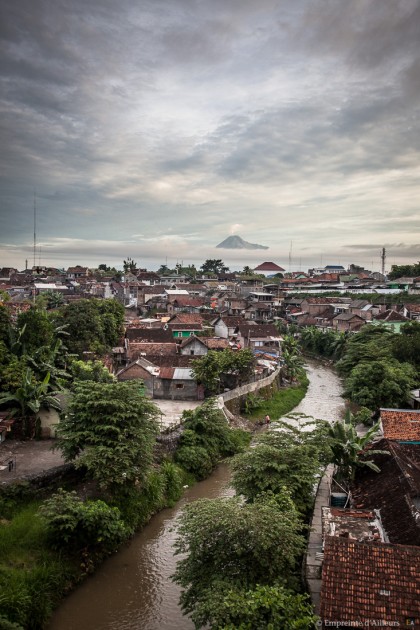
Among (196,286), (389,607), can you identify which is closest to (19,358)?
(389,607)

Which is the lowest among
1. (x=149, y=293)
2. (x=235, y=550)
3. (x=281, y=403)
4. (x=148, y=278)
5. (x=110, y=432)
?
(x=281, y=403)

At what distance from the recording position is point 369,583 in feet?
27.8

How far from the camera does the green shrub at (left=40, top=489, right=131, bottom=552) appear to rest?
42.6ft

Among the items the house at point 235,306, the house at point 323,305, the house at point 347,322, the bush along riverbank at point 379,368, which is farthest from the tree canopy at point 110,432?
the house at point 323,305

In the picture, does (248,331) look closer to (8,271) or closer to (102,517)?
(102,517)

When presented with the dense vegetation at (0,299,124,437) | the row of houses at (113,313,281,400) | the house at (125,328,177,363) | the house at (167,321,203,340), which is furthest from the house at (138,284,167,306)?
the dense vegetation at (0,299,124,437)

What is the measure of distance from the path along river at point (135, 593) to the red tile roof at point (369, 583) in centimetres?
460

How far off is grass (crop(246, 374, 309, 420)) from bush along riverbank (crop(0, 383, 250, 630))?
11.1 metres

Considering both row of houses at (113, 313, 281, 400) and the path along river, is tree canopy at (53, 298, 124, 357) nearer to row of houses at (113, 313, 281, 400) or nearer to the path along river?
row of houses at (113, 313, 281, 400)

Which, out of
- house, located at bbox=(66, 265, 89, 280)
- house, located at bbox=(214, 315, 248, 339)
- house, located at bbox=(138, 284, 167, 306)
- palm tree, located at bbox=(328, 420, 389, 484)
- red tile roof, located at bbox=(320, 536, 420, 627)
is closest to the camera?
red tile roof, located at bbox=(320, 536, 420, 627)

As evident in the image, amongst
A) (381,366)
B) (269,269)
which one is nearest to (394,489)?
(381,366)

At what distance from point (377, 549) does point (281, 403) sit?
22153 millimetres

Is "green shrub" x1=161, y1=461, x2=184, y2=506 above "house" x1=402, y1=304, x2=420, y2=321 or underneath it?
underneath

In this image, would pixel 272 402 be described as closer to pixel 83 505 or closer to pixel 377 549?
pixel 83 505
